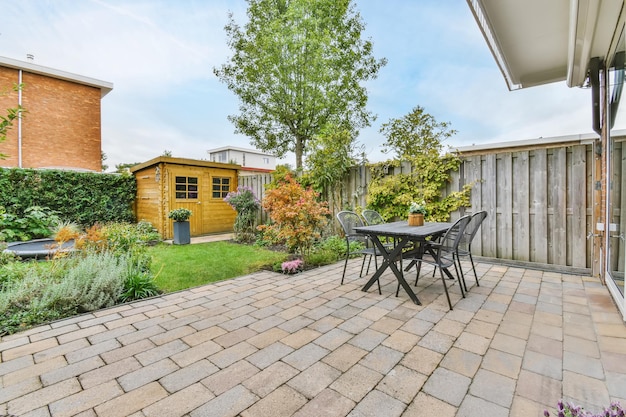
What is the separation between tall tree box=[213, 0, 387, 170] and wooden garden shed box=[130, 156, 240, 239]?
2759mm

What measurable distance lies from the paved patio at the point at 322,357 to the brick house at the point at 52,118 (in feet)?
37.1

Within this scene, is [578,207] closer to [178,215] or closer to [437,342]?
[437,342]

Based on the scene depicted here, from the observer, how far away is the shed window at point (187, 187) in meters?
8.03

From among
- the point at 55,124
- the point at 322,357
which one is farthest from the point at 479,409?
the point at 55,124

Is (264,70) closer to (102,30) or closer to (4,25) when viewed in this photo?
(102,30)

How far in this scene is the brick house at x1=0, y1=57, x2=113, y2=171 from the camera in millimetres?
9797

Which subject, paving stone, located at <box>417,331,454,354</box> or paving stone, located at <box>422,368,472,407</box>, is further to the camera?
paving stone, located at <box>417,331,454,354</box>

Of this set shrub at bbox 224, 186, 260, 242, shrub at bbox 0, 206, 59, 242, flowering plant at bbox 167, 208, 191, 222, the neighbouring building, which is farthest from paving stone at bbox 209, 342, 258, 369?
the neighbouring building

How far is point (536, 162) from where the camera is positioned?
165 inches

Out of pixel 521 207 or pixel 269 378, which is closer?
pixel 269 378

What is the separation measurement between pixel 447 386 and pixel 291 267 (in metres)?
2.65

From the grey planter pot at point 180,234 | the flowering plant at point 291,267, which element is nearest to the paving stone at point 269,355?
the flowering plant at point 291,267

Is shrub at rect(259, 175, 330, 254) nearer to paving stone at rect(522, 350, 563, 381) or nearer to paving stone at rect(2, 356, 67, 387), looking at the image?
paving stone at rect(2, 356, 67, 387)

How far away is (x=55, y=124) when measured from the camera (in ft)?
34.9
